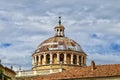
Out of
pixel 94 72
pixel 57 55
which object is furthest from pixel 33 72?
pixel 94 72

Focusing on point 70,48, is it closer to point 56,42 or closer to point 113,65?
point 56,42

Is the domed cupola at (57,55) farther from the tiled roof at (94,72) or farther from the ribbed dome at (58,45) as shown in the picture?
the tiled roof at (94,72)

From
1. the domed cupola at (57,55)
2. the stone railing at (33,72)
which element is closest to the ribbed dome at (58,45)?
the domed cupola at (57,55)

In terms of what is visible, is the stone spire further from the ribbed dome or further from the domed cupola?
the domed cupola

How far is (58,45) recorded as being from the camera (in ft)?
339

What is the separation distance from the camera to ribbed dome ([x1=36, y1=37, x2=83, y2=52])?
338 feet

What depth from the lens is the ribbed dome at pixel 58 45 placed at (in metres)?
103

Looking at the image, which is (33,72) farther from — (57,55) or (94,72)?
(94,72)

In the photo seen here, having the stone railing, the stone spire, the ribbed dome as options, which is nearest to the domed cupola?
the ribbed dome

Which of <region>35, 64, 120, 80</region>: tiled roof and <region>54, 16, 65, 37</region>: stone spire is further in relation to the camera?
<region>54, 16, 65, 37</region>: stone spire

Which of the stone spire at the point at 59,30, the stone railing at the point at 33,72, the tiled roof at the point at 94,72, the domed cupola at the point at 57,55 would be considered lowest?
the tiled roof at the point at 94,72

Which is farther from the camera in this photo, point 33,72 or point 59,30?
point 59,30

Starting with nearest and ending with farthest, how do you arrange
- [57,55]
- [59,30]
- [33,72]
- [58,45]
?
[33,72]
[57,55]
[58,45]
[59,30]

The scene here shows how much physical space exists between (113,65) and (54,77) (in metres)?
8.20
